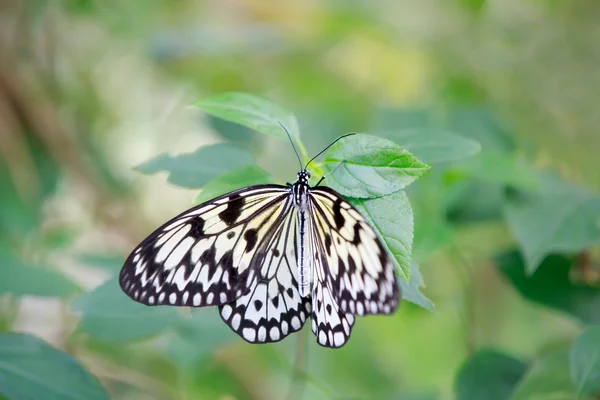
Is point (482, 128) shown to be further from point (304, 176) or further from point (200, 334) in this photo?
point (200, 334)

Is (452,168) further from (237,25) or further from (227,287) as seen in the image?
(237,25)

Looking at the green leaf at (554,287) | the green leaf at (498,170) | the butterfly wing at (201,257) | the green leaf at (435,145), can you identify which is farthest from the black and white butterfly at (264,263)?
the green leaf at (554,287)

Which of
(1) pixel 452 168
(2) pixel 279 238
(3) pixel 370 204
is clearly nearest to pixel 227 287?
(2) pixel 279 238

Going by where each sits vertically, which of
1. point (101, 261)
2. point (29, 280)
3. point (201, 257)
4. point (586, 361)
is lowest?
point (586, 361)

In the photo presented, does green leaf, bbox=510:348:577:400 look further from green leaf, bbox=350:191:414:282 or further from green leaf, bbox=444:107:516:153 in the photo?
green leaf, bbox=444:107:516:153

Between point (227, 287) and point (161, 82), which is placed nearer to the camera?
point (227, 287)

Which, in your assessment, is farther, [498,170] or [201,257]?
[498,170]

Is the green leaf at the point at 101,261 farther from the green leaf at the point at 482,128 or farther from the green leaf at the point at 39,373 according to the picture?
the green leaf at the point at 482,128

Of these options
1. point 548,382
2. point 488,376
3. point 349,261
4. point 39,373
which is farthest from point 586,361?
point 39,373
